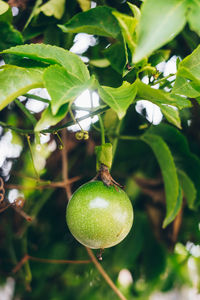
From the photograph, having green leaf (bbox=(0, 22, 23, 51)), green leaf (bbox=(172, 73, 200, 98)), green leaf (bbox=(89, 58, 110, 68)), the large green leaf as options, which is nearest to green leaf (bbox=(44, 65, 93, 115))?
green leaf (bbox=(172, 73, 200, 98))

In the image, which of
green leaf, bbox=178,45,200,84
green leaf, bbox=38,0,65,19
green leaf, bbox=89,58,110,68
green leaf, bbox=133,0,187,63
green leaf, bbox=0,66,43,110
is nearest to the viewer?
green leaf, bbox=133,0,187,63

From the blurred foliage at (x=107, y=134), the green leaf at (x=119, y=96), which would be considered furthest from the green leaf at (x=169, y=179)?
the green leaf at (x=119, y=96)

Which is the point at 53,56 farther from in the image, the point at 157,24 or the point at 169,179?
the point at 169,179

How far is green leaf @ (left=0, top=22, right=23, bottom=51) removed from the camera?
850 mm

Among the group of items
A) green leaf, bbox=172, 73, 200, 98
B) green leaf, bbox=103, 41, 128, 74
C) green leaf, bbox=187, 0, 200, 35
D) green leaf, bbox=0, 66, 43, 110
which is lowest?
green leaf, bbox=172, 73, 200, 98

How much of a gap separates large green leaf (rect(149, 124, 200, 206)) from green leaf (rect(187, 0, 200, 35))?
586 millimetres

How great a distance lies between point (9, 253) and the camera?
150 cm

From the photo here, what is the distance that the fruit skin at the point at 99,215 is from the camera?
0.72m

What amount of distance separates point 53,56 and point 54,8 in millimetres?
390

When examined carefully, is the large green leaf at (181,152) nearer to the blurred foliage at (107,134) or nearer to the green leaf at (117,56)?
the blurred foliage at (107,134)

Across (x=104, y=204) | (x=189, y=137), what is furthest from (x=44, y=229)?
(x=104, y=204)

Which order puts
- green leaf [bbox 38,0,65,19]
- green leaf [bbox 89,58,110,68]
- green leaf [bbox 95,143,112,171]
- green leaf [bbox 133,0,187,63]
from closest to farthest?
green leaf [bbox 133,0,187,63], green leaf [bbox 95,143,112,171], green leaf [bbox 38,0,65,19], green leaf [bbox 89,58,110,68]

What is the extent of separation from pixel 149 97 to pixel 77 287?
4.83 ft

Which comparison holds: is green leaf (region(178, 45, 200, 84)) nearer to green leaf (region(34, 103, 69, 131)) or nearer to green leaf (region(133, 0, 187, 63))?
green leaf (region(133, 0, 187, 63))
